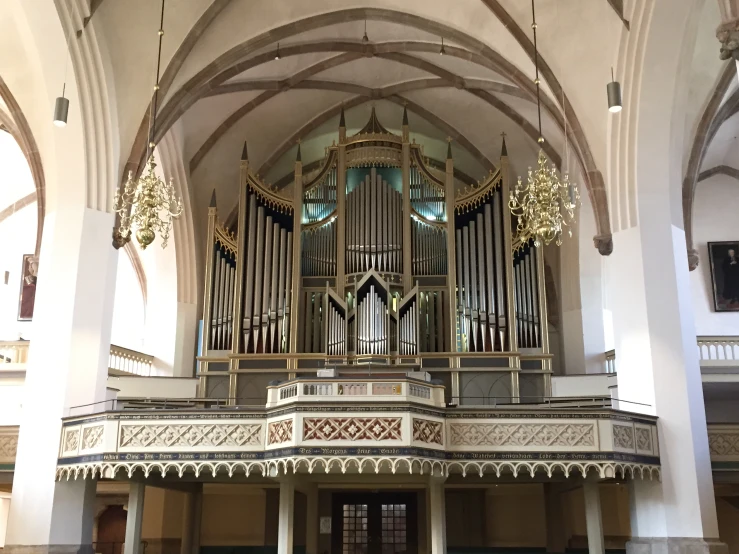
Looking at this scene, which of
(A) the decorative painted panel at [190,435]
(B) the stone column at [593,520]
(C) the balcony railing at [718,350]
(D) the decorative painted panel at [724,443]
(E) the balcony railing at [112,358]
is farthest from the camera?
(E) the balcony railing at [112,358]

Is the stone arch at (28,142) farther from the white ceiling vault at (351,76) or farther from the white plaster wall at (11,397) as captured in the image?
the white plaster wall at (11,397)

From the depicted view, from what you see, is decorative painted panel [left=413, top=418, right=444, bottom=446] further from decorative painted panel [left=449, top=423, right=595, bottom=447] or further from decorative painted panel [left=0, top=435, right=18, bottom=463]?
decorative painted panel [left=0, top=435, right=18, bottom=463]

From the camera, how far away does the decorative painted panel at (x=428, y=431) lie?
10625 millimetres

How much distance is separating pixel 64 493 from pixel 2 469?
2.12 meters

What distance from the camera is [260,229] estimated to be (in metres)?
16.8

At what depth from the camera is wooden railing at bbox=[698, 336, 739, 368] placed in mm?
16016

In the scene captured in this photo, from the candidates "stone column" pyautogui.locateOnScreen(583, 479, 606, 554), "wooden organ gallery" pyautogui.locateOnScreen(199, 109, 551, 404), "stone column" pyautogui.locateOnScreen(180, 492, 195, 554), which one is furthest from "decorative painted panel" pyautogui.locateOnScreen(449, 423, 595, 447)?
"stone column" pyautogui.locateOnScreen(180, 492, 195, 554)

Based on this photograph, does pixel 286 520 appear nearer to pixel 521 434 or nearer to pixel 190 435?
pixel 190 435

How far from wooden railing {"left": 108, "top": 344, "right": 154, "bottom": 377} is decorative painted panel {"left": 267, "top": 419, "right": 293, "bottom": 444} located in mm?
6426

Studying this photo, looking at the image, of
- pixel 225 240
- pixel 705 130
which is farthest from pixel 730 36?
pixel 225 240

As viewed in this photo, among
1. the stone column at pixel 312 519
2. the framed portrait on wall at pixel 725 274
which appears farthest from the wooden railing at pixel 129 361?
the framed portrait on wall at pixel 725 274

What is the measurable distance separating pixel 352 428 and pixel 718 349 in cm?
956

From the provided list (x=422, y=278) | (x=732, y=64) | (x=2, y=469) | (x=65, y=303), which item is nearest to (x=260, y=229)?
(x=422, y=278)

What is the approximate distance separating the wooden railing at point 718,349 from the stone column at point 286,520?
29.6 ft
